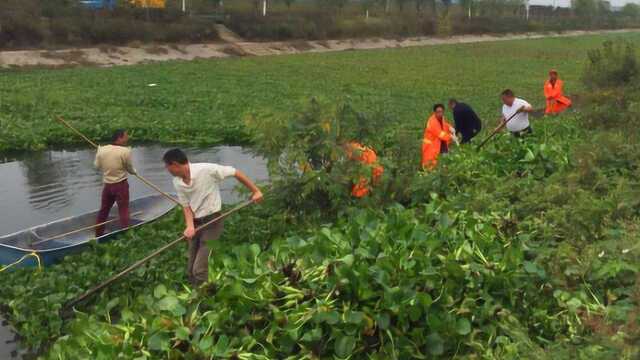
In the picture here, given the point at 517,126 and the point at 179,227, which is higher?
the point at 517,126

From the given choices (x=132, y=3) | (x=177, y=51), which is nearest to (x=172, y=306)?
(x=177, y=51)

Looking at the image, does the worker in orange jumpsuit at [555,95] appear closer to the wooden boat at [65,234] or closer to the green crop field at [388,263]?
the green crop field at [388,263]

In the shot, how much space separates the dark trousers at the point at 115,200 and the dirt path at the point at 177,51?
936 inches

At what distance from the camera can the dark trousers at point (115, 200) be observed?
8422 millimetres

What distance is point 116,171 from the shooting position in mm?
8367

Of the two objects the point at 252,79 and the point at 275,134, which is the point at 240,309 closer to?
the point at 275,134

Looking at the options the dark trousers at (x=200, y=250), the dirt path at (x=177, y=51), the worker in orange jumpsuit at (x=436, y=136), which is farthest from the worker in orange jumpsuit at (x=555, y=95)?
the dirt path at (x=177, y=51)

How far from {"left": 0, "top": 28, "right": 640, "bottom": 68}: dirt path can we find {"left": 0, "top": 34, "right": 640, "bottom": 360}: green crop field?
82.9 feet

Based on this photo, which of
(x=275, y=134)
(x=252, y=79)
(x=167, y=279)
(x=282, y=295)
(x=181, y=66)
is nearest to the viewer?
(x=282, y=295)

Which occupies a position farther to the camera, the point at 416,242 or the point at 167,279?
the point at 167,279

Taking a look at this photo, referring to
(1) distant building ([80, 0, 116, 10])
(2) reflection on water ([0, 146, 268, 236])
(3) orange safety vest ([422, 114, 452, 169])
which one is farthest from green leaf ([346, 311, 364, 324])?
(1) distant building ([80, 0, 116, 10])

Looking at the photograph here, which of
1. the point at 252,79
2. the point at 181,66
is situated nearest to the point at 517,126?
the point at 252,79

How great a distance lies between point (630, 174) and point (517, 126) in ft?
11.5

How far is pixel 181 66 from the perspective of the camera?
31.0m
